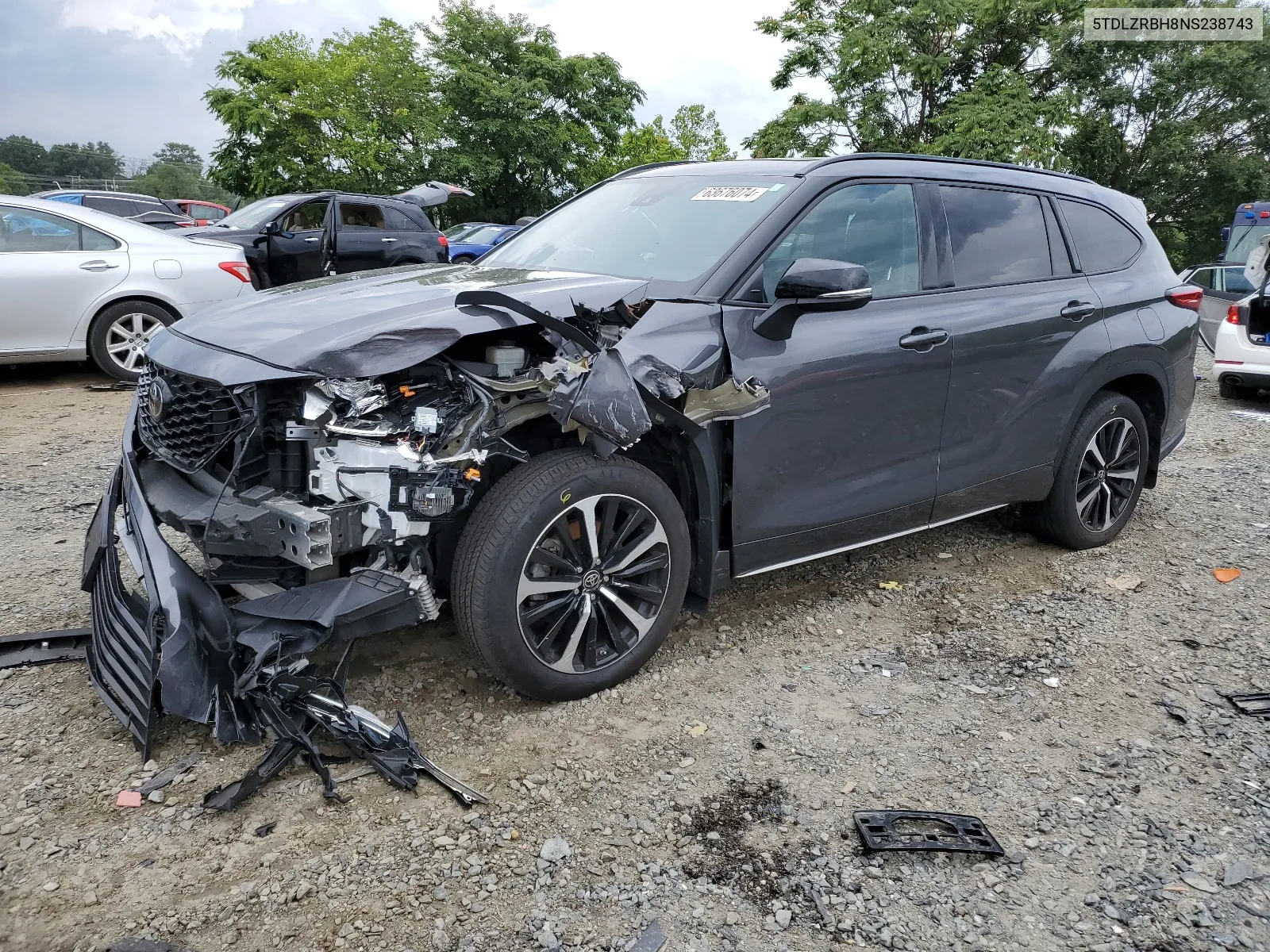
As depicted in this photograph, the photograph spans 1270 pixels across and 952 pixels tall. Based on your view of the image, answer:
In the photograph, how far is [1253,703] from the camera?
128 inches

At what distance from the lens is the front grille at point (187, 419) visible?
272cm

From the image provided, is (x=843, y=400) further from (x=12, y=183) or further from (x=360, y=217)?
(x=12, y=183)

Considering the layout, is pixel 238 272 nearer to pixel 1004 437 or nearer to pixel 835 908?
pixel 1004 437

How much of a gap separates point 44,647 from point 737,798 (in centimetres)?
259

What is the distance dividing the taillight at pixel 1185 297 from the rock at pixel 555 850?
416 cm

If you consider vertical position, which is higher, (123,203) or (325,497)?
(123,203)

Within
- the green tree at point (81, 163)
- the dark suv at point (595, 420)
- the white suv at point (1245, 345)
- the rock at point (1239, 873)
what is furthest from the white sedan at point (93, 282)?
the green tree at point (81, 163)

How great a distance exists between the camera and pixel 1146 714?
10.5 feet

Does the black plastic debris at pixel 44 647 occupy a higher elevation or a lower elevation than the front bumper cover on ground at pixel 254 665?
lower

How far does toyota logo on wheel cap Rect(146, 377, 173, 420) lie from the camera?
291cm

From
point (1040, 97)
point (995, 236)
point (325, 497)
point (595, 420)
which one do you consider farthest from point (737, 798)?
point (1040, 97)

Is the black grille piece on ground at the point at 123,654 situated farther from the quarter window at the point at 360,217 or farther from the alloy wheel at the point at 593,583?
the quarter window at the point at 360,217

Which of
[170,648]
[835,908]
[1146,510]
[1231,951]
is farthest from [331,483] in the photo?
[1146,510]

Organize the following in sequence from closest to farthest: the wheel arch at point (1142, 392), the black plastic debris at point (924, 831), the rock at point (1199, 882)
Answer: the rock at point (1199, 882) < the black plastic debris at point (924, 831) < the wheel arch at point (1142, 392)
